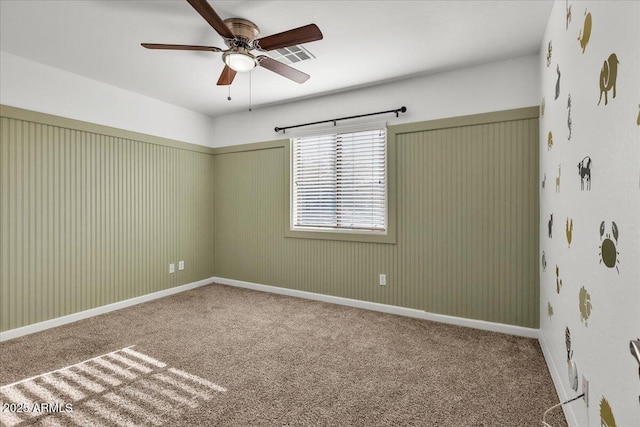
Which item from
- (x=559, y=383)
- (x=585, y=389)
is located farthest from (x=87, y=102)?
(x=559, y=383)

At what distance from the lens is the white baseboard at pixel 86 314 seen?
9.58 feet

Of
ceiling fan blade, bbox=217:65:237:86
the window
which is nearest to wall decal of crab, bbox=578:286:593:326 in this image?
the window

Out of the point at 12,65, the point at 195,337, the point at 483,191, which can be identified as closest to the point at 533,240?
the point at 483,191

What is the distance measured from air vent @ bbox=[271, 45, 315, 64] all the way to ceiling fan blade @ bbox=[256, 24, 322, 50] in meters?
0.56

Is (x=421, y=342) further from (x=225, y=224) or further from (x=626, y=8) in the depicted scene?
(x=225, y=224)

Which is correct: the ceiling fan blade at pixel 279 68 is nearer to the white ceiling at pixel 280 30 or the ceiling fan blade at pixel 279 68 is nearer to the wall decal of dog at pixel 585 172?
the white ceiling at pixel 280 30

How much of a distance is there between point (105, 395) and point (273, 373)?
3.41 ft

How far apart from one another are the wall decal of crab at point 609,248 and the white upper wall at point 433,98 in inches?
85.0

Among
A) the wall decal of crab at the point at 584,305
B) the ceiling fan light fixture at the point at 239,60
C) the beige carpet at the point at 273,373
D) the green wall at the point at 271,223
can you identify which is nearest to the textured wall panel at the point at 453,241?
the green wall at the point at 271,223

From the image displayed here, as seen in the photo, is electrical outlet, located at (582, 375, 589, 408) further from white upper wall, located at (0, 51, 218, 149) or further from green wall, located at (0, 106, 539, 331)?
white upper wall, located at (0, 51, 218, 149)

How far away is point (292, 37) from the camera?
2.09 m

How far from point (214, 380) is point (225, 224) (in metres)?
2.93

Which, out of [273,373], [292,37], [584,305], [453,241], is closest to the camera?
[584,305]

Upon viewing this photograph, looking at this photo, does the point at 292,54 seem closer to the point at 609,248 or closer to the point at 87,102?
the point at 87,102
